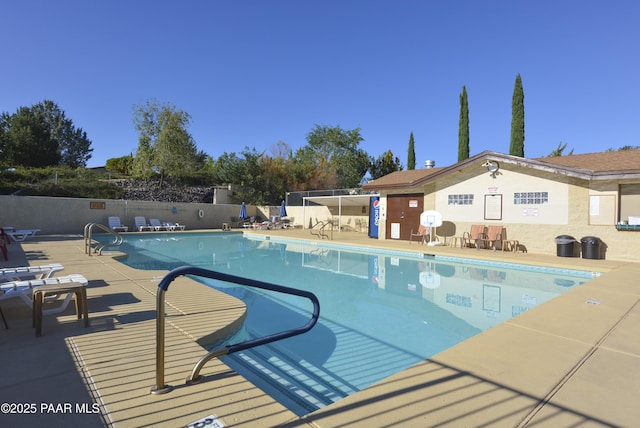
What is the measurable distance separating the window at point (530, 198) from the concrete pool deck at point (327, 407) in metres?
7.44

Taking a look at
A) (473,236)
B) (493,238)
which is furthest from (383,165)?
(493,238)

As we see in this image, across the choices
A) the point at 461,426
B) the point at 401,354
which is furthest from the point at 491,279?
the point at 461,426

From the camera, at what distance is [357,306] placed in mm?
5844

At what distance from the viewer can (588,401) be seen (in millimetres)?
2162

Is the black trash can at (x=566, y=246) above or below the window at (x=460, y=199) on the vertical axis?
below

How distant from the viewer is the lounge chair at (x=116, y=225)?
16.3m

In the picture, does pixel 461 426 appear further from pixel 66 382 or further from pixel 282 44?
pixel 282 44

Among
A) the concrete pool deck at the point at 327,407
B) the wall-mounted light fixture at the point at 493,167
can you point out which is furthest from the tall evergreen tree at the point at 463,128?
the concrete pool deck at the point at 327,407

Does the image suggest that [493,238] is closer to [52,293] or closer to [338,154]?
[52,293]

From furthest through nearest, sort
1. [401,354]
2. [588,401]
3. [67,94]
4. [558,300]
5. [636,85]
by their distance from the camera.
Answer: [67,94], [636,85], [558,300], [401,354], [588,401]

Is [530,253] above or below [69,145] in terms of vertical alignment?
below

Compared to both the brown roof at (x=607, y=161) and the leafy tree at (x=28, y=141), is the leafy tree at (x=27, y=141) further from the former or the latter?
the brown roof at (x=607, y=161)

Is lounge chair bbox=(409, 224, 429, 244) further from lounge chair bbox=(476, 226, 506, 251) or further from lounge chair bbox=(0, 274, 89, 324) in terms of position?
lounge chair bbox=(0, 274, 89, 324)

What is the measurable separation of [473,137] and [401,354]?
86.5 ft
